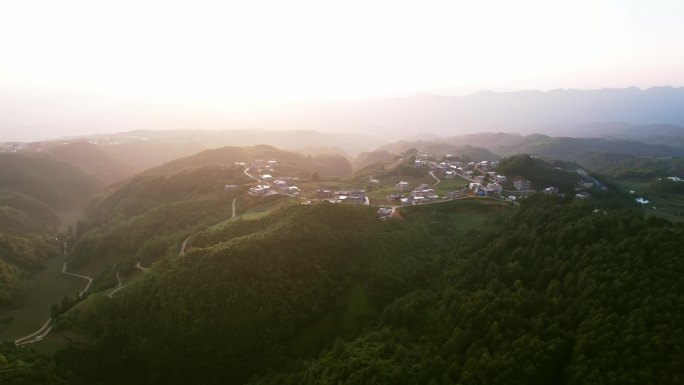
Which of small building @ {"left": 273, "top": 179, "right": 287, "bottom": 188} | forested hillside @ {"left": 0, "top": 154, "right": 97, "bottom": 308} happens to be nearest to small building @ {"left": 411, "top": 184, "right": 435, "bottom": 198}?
small building @ {"left": 273, "top": 179, "right": 287, "bottom": 188}

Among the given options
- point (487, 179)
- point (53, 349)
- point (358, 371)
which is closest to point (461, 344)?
point (358, 371)

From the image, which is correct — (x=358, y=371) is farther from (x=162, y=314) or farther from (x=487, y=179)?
(x=487, y=179)

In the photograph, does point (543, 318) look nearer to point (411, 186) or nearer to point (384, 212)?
point (384, 212)

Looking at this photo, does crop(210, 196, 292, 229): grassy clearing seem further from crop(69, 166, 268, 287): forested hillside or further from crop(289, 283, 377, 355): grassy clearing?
crop(289, 283, 377, 355): grassy clearing

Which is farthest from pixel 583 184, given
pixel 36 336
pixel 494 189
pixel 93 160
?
pixel 93 160

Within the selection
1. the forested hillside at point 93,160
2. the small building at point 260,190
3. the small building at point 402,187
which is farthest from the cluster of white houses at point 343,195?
the forested hillside at point 93,160

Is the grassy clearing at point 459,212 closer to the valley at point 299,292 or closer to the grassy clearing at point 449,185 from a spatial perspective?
the valley at point 299,292
